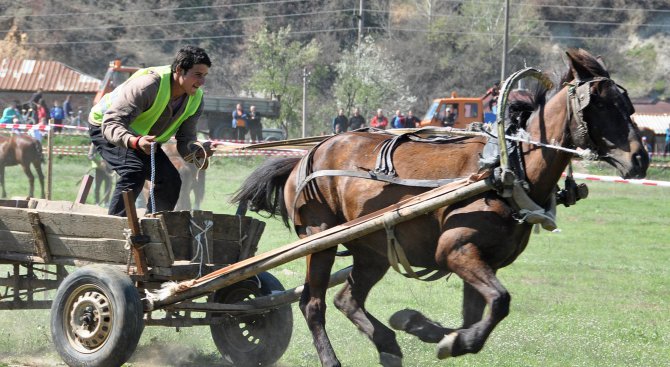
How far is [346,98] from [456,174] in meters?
43.6

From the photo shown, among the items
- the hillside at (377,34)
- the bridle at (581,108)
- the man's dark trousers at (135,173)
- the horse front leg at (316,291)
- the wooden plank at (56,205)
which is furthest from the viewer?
the hillside at (377,34)

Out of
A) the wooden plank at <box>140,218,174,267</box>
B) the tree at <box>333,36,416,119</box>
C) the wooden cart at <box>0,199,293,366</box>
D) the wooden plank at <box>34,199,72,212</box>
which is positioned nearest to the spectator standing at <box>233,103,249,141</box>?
the tree at <box>333,36,416,119</box>

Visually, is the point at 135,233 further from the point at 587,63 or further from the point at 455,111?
the point at 455,111

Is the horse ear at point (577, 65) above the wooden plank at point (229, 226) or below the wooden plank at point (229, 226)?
above

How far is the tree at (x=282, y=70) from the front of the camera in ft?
157

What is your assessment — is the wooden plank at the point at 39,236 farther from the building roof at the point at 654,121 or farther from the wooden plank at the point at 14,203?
the building roof at the point at 654,121

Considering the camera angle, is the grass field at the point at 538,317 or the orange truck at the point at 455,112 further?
the orange truck at the point at 455,112

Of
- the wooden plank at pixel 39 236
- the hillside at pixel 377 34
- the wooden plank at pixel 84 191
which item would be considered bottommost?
the wooden plank at pixel 39 236

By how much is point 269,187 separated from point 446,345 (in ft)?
7.06

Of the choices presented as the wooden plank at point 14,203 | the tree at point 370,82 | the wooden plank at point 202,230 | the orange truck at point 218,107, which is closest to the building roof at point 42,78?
the orange truck at point 218,107

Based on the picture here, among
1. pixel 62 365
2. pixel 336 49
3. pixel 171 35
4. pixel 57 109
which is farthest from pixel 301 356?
pixel 171 35

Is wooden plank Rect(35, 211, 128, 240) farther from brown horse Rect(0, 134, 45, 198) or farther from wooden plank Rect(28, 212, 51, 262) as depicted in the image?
brown horse Rect(0, 134, 45, 198)

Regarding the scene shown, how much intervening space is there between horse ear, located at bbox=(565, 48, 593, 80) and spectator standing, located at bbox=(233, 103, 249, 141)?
29.9 metres

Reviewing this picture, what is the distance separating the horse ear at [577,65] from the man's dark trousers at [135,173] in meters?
2.93
